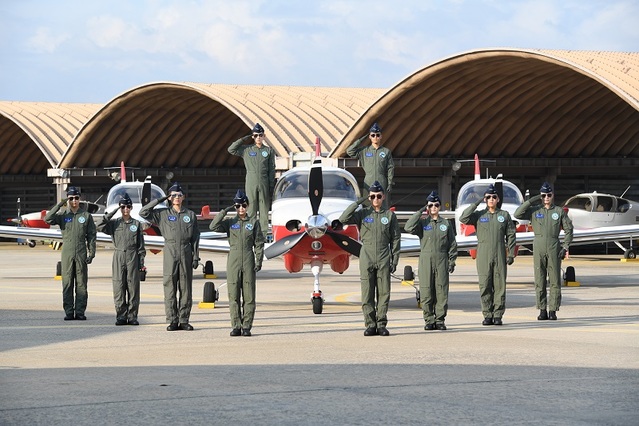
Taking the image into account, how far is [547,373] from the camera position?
10664mm

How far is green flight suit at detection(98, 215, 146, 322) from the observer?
16391 mm

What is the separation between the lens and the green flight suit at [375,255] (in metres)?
14.6

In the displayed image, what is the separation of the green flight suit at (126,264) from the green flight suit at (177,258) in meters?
0.92

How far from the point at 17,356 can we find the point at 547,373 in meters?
5.49

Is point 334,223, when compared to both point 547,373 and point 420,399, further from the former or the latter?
point 420,399

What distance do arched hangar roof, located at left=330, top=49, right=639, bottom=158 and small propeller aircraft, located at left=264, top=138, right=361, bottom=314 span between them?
19.3 m

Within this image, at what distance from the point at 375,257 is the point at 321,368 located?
3.79 meters

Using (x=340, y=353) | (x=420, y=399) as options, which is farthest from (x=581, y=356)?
(x=420, y=399)

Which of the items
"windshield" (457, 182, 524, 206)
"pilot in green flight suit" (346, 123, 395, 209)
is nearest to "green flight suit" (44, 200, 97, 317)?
"pilot in green flight suit" (346, 123, 395, 209)

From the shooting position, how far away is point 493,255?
53.6ft

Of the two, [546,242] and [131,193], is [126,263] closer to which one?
[546,242]

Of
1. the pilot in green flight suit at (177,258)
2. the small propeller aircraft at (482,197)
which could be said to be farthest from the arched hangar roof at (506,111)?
the pilot in green flight suit at (177,258)

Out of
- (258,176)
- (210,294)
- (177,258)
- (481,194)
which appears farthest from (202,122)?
(177,258)

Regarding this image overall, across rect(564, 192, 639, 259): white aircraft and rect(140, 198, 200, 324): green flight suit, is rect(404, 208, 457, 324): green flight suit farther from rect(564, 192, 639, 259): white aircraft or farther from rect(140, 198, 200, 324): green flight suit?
rect(564, 192, 639, 259): white aircraft
